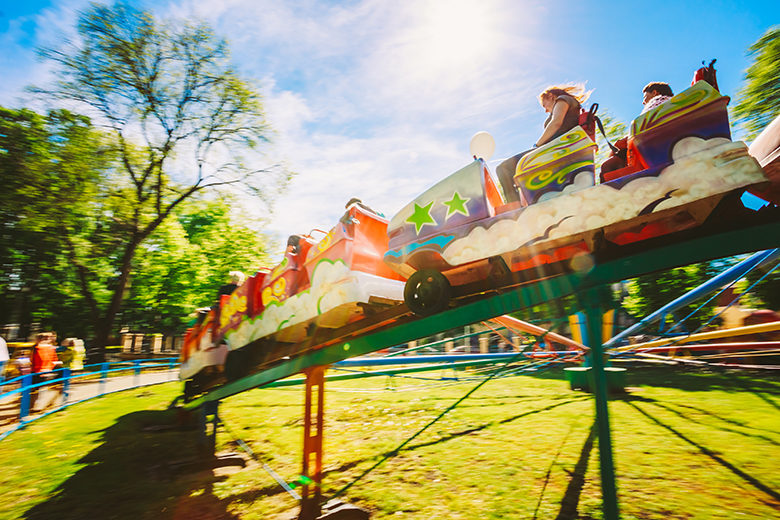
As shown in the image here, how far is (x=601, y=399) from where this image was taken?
2.16 m

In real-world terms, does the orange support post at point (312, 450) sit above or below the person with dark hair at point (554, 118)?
below

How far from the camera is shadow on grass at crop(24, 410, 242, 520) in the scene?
3.79 metres

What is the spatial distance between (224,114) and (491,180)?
16.1m

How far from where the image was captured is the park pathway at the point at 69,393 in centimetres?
775

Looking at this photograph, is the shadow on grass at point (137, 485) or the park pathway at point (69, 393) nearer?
the shadow on grass at point (137, 485)

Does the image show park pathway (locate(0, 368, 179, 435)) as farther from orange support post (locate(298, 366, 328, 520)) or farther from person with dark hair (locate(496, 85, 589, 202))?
person with dark hair (locate(496, 85, 589, 202))

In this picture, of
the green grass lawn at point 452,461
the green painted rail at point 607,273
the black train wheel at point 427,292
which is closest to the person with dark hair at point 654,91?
the green painted rail at point 607,273

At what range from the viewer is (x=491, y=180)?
2.32m

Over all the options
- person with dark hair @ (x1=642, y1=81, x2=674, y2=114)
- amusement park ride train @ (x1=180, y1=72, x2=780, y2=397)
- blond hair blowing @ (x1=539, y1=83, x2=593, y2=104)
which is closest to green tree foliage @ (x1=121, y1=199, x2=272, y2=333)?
amusement park ride train @ (x1=180, y1=72, x2=780, y2=397)

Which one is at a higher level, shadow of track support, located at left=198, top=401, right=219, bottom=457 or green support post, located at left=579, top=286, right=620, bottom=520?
green support post, located at left=579, top=286, right=620, bottom=520

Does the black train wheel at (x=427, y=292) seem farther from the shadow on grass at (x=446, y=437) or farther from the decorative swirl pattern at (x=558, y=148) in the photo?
the shadow on grass at (x=446, y=437)

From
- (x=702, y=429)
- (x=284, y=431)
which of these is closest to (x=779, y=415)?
(x=702, y=429)

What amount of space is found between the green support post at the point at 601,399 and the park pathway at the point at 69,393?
358 inches

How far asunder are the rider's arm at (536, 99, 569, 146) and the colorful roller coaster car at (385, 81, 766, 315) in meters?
0.17
